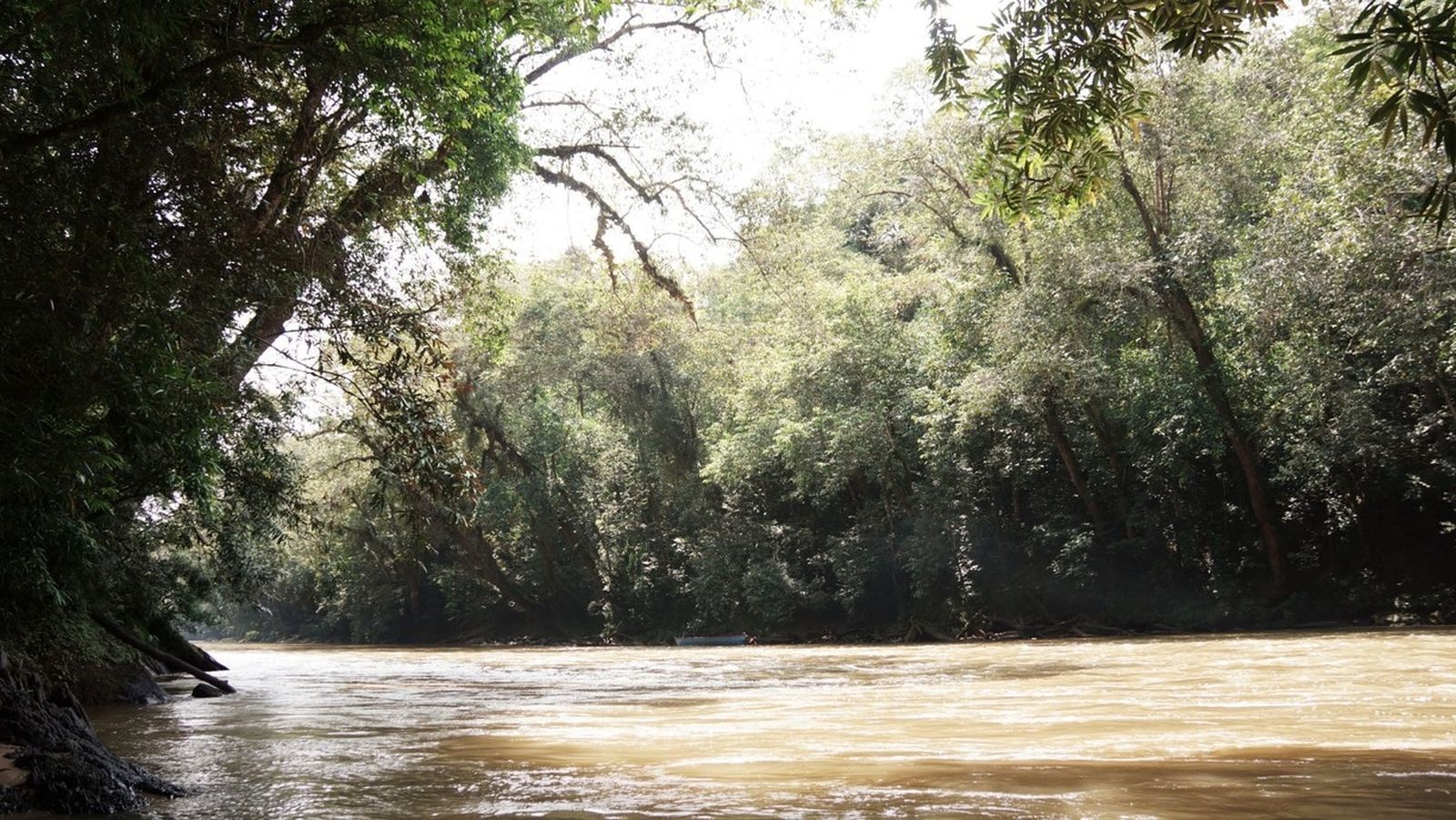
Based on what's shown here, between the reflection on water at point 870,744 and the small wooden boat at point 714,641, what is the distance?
14.5 metres

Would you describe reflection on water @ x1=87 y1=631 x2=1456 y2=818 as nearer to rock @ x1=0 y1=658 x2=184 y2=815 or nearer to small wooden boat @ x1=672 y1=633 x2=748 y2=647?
rock @ x1=0 y1=658 x2=184 y2=815

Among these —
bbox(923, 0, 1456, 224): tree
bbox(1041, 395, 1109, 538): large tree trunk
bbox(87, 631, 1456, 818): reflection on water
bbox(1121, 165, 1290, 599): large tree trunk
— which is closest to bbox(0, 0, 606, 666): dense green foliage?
bbox(87, 631, 1456, 818): reflection on water

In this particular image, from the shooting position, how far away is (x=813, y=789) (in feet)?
15.1

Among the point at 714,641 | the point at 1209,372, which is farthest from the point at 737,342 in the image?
the point at 1209,372

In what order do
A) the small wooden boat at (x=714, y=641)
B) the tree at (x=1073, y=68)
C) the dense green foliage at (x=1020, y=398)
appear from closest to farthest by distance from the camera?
the tree at (x=1073, y=68) → the dense green foliage at (x=1020, y=398) → the small wooden boat at (x=714, y=641)

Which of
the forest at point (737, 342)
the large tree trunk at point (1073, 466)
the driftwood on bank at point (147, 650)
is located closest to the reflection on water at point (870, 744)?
the driftwood on bank at point (147, 650)

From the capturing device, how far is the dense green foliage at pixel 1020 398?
49.9 ft

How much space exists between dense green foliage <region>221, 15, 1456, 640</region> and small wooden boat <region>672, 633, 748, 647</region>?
100 cm

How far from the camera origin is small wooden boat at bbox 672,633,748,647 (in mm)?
27625

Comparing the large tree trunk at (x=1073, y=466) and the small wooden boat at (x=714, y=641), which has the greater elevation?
the large tree trunk at (x=1073, y=466)

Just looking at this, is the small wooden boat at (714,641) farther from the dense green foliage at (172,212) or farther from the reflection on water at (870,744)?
the dense green foliage at (172,212)

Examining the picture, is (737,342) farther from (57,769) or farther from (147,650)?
(57,769)

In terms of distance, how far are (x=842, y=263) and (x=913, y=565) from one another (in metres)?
9.28

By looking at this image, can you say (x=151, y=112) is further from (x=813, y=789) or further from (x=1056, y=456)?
(x=1056, y=456)
